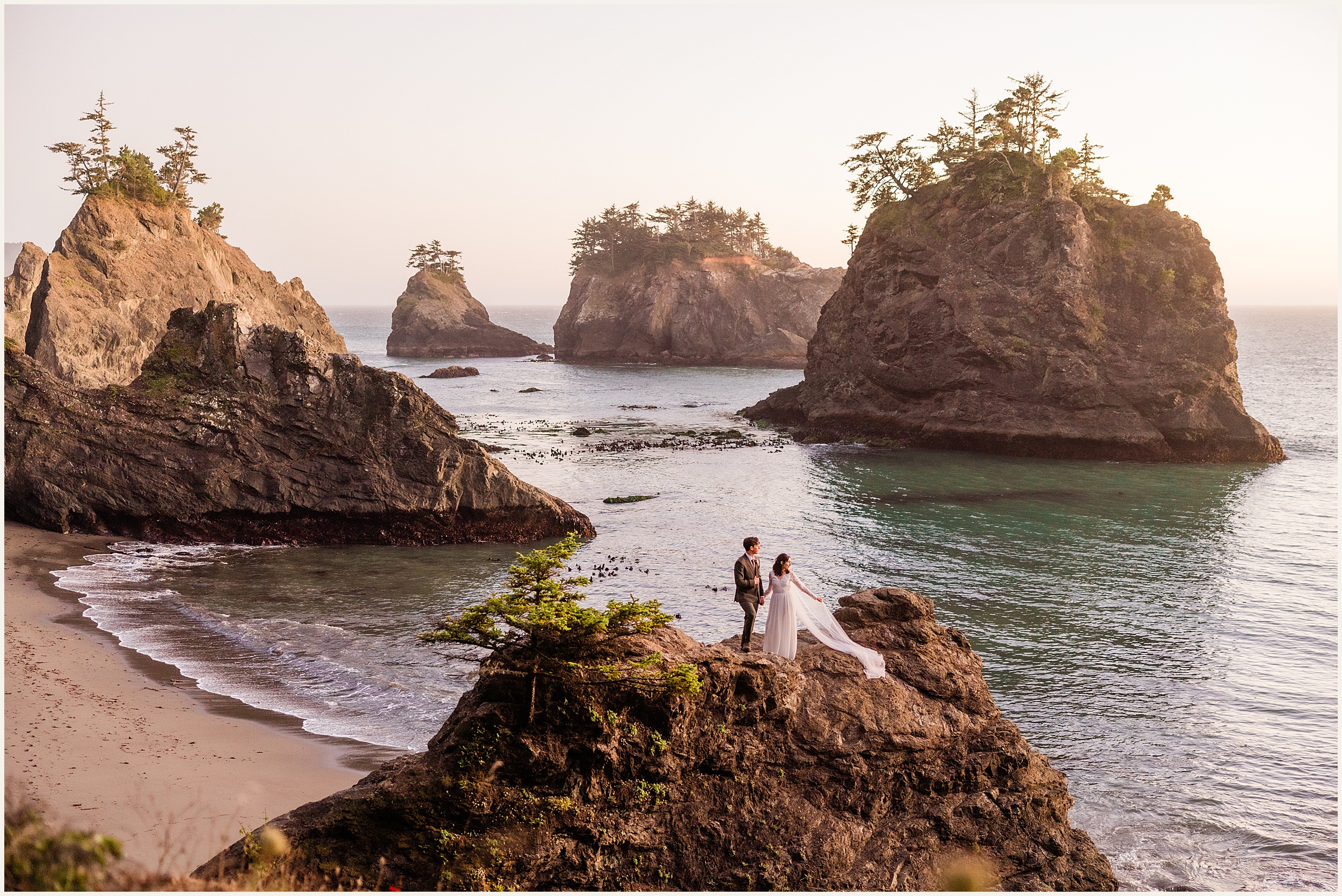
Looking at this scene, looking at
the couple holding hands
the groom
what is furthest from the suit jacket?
the couple holding hands

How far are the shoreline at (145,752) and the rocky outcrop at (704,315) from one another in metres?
108

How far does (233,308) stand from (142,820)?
23.3 metres

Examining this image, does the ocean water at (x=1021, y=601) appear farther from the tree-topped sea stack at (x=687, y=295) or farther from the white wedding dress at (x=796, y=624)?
the tree-topped sea stack at (x=687, y=295)

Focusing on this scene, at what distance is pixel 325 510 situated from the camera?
30.3m

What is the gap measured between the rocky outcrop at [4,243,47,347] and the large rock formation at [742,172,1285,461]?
4548 centimetres

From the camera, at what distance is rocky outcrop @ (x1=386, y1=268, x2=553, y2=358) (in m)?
143

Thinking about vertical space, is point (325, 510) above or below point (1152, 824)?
above

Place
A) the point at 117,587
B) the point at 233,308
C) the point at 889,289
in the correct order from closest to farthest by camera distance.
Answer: the point at 117,587 → the point at 233,308 → the point at 889,289

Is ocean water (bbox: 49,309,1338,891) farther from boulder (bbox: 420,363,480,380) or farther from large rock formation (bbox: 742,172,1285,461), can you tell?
boulder (bbox: 420,363,480,380)

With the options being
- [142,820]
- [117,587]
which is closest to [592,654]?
[142,820]

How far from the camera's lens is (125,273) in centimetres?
5425

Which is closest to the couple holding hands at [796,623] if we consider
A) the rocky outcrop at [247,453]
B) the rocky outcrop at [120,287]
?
the rocky outcrop at [247,453]

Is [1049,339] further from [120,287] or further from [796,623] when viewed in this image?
[120,287]

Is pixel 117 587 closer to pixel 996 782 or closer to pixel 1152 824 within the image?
pixel 996 782
